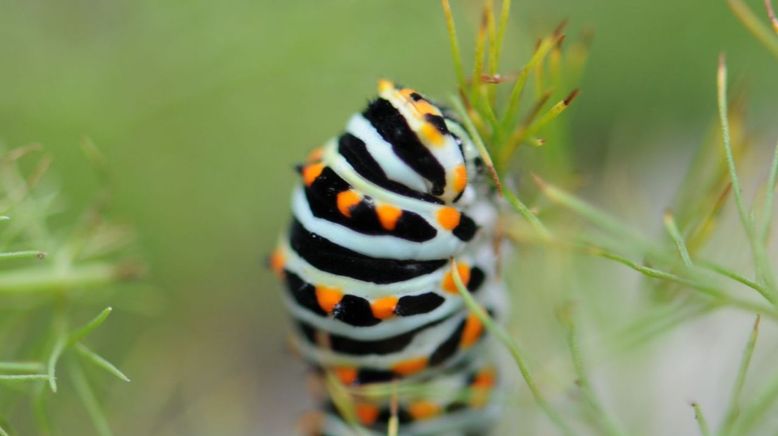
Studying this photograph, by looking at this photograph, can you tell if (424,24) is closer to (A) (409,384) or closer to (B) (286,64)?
(B) (286,64)

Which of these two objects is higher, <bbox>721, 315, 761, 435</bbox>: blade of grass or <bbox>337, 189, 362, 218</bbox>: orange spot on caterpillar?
<bbox>337, 189, 362, 218</bbox>: orange spot on caterpillar

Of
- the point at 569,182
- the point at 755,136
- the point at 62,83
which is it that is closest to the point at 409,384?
the point at 569,182

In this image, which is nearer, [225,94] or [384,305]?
[384,305]

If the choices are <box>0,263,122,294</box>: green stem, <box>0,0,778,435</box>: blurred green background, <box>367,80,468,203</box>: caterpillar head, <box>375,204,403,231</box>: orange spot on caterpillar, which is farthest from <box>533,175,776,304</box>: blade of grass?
<box>0,0,778,435</box>: blurred green background

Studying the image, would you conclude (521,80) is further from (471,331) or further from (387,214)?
(471,331)

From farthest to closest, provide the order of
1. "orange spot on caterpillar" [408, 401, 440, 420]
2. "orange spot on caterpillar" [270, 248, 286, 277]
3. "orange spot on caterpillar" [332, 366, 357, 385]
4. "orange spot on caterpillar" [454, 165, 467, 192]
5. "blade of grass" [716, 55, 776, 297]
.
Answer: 1. "orange spot on caterpillar" [408, 401, 440, 420]
2. "orange spot on caterpillar" [332, 366, 357, 385]
3. "orange spot on caterpillar" [270, 248, 286, 277]
4. "orange spot on caterpillar" [454, 165, 467, 192]
5. "blade of grass" [716, 55, 776, 297]

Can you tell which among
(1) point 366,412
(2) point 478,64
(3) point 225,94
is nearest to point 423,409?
(1) point 366,412

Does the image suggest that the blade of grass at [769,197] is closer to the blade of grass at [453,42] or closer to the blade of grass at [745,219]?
the blade of grass at [745,219]

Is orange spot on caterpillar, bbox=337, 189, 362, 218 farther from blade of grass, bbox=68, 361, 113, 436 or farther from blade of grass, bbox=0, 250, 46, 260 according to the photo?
blade of grass, bbox=68, 361, 113, 436
